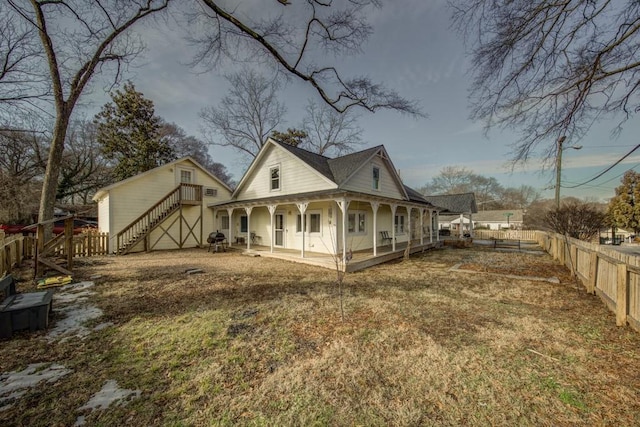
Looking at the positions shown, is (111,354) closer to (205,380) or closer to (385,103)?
(205,380)

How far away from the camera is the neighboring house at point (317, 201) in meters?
11.5

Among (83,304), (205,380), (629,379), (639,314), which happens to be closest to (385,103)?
(639,314)

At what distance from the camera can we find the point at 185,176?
16125 mm

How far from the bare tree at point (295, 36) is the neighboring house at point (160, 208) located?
9.39 meters

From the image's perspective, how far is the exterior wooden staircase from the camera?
42.8ft

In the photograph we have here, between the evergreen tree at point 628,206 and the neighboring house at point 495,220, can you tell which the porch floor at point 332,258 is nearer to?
the evergreen tree at point 628,206

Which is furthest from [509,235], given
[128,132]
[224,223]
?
[128,132]

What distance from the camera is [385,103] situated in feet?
31.5

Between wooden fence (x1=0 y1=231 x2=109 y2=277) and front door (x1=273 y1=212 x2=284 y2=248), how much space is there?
8.47 m

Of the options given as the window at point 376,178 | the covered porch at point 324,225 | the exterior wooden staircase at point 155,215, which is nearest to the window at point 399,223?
the covered porch at point 324,225

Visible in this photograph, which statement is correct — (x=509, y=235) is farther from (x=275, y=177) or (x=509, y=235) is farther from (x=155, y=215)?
(x=155, y=215)

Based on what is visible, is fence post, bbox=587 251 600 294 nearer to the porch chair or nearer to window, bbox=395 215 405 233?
the porch chair

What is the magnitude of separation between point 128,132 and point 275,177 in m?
19.5

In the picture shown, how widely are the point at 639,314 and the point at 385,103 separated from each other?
8.52 metres
